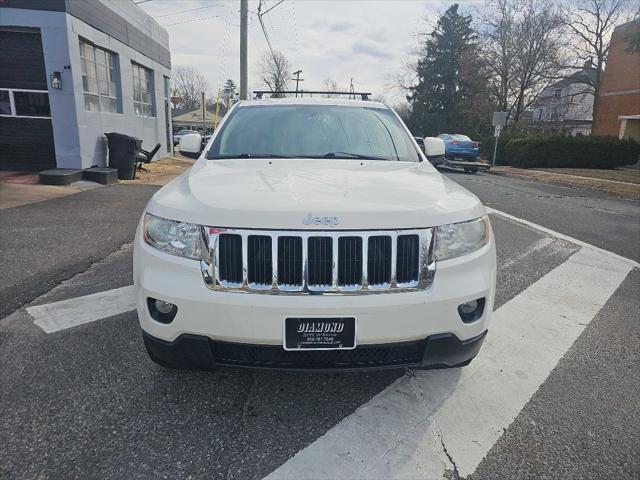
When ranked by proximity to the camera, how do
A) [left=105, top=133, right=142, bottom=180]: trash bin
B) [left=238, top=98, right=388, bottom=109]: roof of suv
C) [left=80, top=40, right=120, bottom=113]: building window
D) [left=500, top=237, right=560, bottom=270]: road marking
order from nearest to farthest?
[left=238, top=98, right=388, bottom=109]: roof of suv
[left=500, top=237, right=560, bottom=270]: road marking
[left=80, top=40, right=120, bottom=113]: building window
[left=105, top=133, right=142, bottom=180]: trash bin

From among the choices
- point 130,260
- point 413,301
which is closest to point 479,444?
point 413,301

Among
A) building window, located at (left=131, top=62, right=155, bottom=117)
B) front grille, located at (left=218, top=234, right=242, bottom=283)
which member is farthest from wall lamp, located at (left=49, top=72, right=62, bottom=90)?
front grille, located at (left=218, top=234, right=242, bottom=283)

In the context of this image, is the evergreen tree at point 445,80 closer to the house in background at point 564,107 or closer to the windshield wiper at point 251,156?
the house in background at point 564,107

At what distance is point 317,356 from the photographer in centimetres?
209

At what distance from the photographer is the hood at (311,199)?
2.05 metres

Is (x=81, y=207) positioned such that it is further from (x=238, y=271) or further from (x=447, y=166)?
(x=447, y=166)

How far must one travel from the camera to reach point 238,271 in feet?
6.75

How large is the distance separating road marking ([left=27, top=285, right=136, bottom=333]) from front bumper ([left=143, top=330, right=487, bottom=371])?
136 centimetres

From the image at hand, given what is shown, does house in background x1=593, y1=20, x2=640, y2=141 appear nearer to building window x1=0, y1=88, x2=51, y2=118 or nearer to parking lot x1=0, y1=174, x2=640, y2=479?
parking lot x1=0, y1=174, x2=640, y2=479

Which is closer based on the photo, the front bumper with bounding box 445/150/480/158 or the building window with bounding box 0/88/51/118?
the building window with bounding box 0/88/51/118

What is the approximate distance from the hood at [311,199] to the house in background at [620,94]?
35.1 m

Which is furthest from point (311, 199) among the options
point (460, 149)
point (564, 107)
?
point (564, 107)

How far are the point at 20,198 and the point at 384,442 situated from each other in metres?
8.74

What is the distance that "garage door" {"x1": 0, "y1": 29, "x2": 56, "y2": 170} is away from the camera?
10695 millimetres
